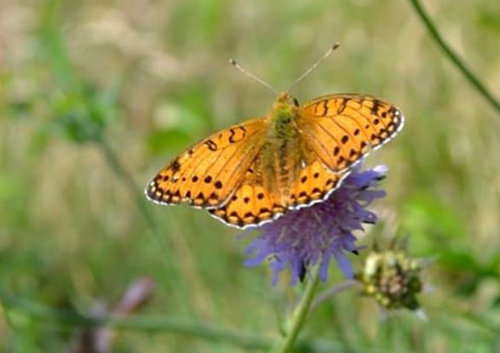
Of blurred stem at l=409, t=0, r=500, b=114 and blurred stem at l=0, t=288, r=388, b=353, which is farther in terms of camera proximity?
blurred stem at l=0, t=288, r=388, b=353

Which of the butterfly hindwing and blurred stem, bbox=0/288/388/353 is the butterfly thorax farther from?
blurred stem, bbox=0/288/388/353

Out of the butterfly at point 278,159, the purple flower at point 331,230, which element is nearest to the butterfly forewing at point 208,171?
the butterfly at point 278,159

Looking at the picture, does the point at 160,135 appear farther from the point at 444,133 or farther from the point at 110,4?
the point at 110,4

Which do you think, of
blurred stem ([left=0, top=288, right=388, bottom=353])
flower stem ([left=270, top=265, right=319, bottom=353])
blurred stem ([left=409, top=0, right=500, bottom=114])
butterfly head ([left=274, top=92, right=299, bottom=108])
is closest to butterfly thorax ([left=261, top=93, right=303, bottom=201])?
butterfly head ([left=274, top=92, right=299, bottom=108])

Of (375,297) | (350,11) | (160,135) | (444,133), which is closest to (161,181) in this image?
(375,297)

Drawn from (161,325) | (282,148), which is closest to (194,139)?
(161,325)

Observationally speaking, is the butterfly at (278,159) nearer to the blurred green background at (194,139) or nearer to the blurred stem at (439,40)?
the blurred stem at (439,40)

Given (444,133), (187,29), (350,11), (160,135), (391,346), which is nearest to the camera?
(391,346)
